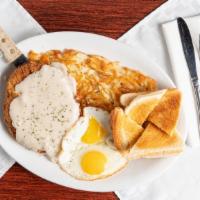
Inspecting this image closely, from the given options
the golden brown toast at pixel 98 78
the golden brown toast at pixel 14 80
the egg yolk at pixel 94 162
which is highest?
the golden brown toast at pixel 14 80

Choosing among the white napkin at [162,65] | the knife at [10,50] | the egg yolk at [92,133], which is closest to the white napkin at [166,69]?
the white napkin at [162,65]

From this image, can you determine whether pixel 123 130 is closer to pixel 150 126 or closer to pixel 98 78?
pixel 150 126

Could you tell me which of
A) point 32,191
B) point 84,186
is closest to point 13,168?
point 32,191

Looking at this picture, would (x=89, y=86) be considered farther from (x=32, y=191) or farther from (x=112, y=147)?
(x=32, y=191)

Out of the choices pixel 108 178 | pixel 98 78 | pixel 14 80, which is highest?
pixel 14 80

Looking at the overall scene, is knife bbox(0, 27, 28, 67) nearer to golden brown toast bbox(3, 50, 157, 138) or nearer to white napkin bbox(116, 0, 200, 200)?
golden brown toast bbox(3, 50, 157, 138)

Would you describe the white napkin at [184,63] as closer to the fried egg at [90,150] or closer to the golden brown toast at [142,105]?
the golden brown toast at [142,105]

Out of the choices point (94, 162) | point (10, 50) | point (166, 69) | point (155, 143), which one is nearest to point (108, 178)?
point (94, 162)
